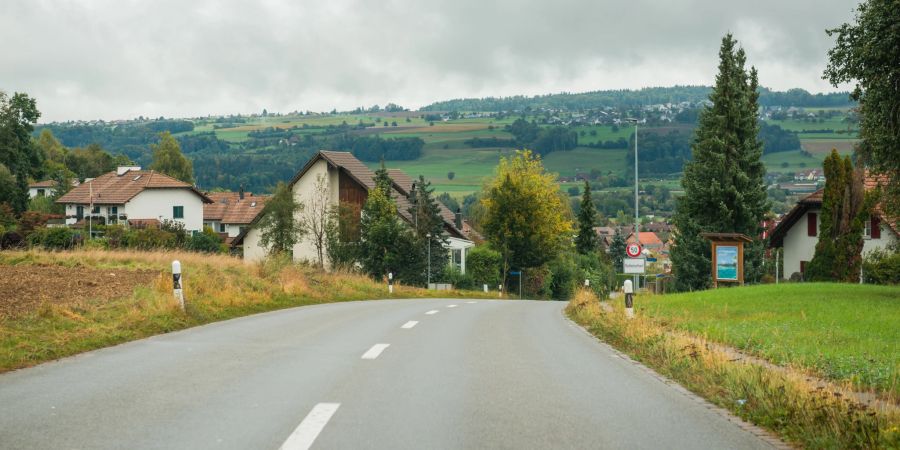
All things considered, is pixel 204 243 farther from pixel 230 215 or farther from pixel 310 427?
pixel 310 427

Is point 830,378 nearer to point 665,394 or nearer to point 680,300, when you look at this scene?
point 665,394

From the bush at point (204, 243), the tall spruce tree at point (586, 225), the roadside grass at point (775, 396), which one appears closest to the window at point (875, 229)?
the roadside grass at point (775, 396)

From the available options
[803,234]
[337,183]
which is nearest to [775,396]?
[803,234]

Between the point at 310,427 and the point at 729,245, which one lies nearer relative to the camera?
the point at 310,427

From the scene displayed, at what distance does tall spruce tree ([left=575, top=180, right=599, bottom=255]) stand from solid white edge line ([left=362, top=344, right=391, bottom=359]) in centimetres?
9013

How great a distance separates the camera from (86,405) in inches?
325

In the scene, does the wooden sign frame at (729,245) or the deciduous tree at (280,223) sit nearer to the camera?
the wooden sign frame at (729,245)

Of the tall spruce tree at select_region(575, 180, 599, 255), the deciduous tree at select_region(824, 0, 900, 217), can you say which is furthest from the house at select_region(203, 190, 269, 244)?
the deciduous tree at select_region(824, 0, 900, 217)

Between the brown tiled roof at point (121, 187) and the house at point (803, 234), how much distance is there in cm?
5984

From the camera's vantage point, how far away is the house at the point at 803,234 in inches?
2146

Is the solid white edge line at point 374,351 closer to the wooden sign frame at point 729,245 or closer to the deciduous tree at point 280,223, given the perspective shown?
the wooden sign frame at point 729,245

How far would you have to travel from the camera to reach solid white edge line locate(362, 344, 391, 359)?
484 inches

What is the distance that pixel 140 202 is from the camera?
97.4m

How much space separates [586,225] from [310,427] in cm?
9715
